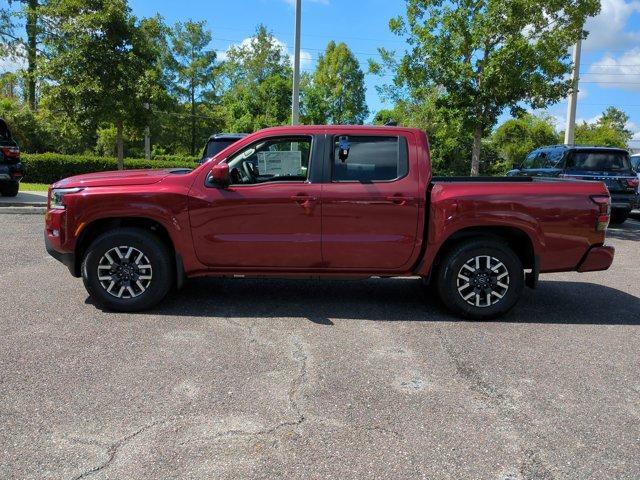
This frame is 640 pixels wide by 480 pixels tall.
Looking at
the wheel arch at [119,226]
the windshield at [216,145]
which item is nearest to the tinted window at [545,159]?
the windshield at [216,145]

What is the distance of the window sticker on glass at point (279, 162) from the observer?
556 centimetres

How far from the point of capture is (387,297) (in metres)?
6.39

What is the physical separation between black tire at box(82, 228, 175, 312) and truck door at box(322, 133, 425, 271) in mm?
1602

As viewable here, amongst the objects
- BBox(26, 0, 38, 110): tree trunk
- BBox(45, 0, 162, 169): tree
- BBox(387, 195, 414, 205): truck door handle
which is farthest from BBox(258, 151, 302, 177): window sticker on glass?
BBox(26, 0, 38, 110): tree trunk

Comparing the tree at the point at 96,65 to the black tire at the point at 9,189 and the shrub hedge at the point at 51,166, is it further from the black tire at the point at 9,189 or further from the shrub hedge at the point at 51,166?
the shrub hedge at the point at 51,166

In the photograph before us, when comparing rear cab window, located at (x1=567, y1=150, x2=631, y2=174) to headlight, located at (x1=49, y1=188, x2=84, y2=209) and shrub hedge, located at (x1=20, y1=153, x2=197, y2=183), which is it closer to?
headlight, located at (x1=49, y1=188, x2=84, y2=209)

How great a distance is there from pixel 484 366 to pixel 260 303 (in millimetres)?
2530

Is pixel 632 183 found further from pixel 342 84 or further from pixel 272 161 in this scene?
pixel 342 84

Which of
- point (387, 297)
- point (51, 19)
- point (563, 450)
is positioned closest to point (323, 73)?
point (51, 19)

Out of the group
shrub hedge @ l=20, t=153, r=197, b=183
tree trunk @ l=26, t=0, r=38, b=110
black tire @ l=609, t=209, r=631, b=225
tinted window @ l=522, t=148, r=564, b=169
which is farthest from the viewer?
shrub hedge @ l=20, t=153, r=197, b=183

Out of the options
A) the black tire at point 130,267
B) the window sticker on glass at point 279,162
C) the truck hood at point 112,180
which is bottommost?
the black tire at point 130,267

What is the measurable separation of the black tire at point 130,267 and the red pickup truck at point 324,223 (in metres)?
0.01

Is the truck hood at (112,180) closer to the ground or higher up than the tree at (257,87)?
closer to the ground

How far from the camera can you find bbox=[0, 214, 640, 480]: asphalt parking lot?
295 cm
